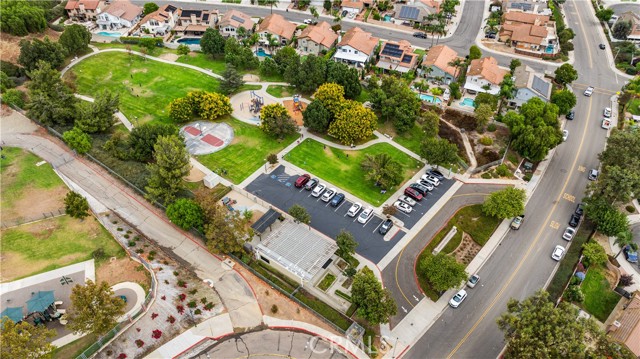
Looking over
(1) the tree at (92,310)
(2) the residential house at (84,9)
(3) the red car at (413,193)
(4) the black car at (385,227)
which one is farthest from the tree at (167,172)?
(2) the residential house at (84,9)

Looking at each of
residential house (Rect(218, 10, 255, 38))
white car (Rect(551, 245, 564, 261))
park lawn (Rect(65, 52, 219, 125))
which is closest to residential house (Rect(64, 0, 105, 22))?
park lawn (Rect(65, 52, 219, 125))

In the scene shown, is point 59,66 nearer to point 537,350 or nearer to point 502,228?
point 502,228

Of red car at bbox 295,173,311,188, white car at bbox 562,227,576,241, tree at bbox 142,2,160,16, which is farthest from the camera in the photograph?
tree at bbox 142,2,160,16

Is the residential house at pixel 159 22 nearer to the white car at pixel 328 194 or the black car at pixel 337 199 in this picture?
the white car at pixel 328 194

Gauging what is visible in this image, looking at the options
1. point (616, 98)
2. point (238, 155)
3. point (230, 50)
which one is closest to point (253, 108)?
point (238, 155)

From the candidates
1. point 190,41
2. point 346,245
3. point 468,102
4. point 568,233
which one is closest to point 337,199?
point 346,245

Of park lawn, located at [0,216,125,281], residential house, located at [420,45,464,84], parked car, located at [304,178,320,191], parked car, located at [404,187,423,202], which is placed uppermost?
residential house, located at [420,45,464,84]

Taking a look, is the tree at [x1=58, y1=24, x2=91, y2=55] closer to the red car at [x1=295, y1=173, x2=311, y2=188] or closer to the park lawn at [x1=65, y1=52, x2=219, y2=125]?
the park lawn at [x1=65, y1=52, x2=219, y2=125]
